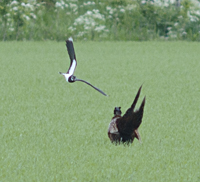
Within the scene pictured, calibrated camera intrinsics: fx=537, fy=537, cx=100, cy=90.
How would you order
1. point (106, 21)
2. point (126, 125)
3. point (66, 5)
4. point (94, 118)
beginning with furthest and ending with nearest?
point (66, 5) < point (106, 21) < point (94, 118) < point (126, 125)

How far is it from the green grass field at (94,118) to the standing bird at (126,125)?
100 mm

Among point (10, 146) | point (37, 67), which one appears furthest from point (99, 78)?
point (10, 146)

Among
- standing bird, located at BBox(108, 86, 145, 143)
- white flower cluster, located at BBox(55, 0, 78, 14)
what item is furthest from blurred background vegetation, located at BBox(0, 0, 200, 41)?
standing bird, located at BBox(108, 86, 145, 143)

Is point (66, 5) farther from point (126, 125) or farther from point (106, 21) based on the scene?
point (126, 125)

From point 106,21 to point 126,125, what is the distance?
13.2 metres

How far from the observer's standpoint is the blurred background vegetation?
16.6m

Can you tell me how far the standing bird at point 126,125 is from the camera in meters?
4.44

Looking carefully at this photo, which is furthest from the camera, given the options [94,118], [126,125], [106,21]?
[106,21]

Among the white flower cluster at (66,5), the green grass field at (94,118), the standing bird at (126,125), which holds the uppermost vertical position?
the standing bird at (126,125)

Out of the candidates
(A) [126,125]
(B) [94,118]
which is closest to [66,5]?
(B) [94,118]

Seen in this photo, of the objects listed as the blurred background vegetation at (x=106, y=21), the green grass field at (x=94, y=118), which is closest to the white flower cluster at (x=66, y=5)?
the blurred background vegetation at (x=106, y=21)

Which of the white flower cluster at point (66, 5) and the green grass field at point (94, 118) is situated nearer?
the green grass field at point (94, 118)

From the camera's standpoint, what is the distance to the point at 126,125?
4594mm

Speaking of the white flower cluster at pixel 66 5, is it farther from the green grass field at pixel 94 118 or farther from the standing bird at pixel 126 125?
the standing bird at pixel 126 125
